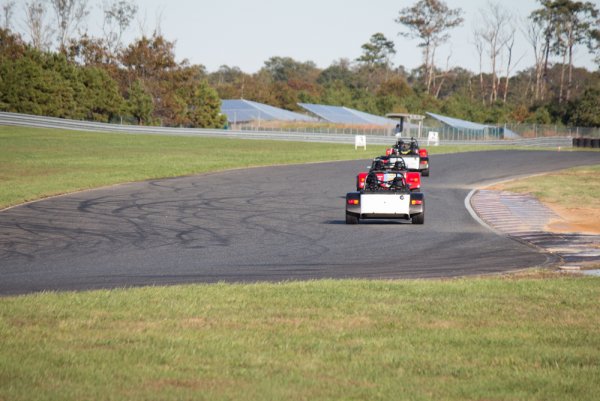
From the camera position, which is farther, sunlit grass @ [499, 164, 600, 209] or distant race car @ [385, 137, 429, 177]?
distant race car @ [385, 137, 429, 177]

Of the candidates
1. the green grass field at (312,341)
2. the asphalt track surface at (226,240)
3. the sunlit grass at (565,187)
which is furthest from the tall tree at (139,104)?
the green grass field at (312,341)

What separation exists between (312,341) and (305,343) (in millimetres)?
99

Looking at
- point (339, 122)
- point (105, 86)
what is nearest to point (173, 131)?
point (105, 86)

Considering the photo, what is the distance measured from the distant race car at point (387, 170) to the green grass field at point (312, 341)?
995 cm

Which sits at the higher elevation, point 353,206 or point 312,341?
point 312,341

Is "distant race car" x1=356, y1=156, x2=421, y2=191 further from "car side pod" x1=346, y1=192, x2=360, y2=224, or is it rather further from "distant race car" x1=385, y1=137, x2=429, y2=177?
"distant race car" x1=385, y1=137, x2=429, y2=177

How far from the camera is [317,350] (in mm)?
8094

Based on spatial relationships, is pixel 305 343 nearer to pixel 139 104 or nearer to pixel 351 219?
pixel 351 219

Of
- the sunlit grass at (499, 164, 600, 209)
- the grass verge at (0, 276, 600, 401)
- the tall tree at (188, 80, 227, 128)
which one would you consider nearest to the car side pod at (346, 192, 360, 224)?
the sunlit grass at (499, 164, 600, 209)

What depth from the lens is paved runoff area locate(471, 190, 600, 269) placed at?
16.9 m

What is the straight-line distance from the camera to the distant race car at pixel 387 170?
921 inches

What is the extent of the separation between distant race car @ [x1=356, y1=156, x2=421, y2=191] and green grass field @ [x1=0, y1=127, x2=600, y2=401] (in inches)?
392

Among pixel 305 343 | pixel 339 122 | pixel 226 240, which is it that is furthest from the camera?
pixel 339 122

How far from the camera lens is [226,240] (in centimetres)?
1872
